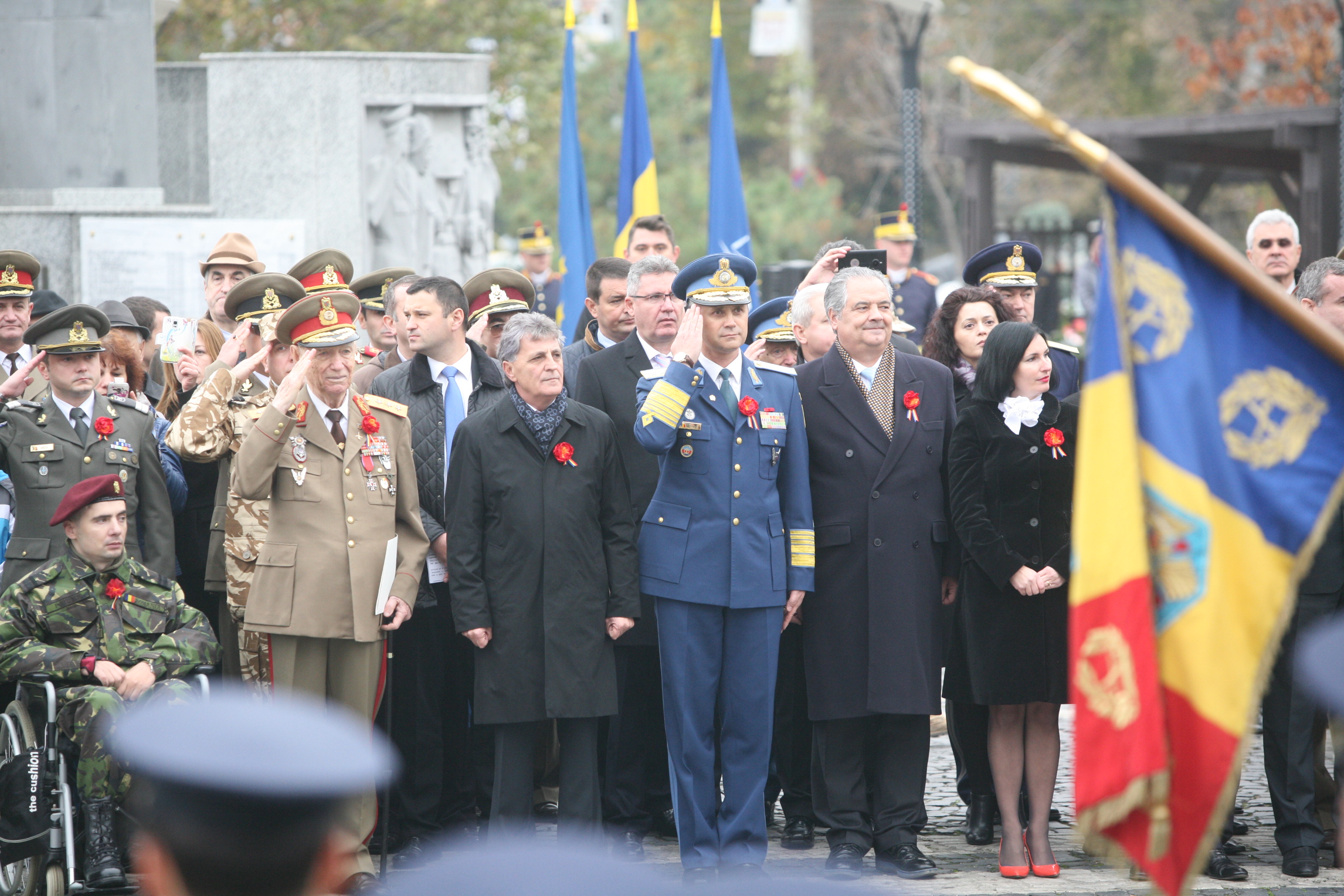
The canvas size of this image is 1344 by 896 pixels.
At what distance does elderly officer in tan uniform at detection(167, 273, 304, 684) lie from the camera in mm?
6254

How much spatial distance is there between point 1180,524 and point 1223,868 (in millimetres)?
3498

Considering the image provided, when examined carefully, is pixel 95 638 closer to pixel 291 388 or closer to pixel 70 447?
pixel 70 447

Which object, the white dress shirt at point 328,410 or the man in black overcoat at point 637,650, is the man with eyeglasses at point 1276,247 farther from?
the white dress shirt at point 328,410

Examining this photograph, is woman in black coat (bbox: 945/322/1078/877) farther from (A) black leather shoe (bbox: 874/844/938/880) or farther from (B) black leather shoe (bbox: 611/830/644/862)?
(B) black leather shoe (bbox: 611/830/644/862)

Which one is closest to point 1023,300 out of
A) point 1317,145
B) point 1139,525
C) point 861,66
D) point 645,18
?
point 1139,525

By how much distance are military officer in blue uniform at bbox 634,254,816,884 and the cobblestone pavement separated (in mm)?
404

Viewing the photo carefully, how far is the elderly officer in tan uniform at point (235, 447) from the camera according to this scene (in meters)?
6.25

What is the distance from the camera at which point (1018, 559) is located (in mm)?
6004

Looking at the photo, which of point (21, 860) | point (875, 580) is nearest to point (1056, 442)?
point (875, 580)

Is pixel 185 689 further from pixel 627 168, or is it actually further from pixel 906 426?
pixel 627 168

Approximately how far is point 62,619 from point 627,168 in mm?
6293

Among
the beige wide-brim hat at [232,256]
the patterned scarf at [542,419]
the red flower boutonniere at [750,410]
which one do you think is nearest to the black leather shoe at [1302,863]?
the red flower boutonniere at [750,410]

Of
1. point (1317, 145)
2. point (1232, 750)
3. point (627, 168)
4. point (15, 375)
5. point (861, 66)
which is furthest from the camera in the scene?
point (861, 66)

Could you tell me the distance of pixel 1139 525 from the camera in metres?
3.02
